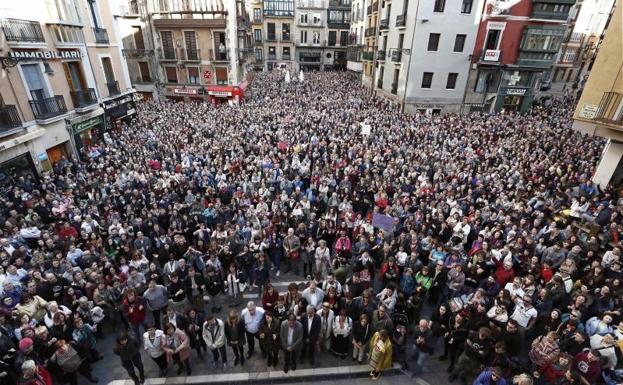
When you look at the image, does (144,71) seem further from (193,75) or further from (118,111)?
(118,111)

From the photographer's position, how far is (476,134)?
18.7 metres

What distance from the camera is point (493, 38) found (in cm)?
2484

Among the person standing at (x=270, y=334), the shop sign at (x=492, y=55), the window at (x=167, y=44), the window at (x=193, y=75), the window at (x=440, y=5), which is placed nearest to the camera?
the person standing at (x=270, y=334)

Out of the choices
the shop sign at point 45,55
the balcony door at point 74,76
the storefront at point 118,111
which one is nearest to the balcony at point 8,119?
the shop sign at point 45,55

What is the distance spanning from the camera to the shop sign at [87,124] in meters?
15.9

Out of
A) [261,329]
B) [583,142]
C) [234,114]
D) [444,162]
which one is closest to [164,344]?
[261,329]

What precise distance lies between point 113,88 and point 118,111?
137cm

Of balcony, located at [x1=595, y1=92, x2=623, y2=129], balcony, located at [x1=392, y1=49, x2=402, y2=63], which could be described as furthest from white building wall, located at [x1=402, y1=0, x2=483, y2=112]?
balcony, located at [x1=595, y1=92, x2=623, y2=129]

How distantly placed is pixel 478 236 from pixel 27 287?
1116 centimetres

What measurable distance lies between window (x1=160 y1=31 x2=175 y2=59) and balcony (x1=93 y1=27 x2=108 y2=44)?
37.9ft

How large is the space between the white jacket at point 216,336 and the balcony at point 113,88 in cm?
1844

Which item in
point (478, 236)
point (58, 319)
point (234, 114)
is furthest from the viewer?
point (234, 114)

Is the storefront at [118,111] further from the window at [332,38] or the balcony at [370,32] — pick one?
the window at [332,38]

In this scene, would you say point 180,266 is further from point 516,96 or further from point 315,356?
point 516,96
